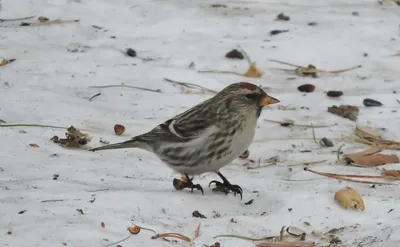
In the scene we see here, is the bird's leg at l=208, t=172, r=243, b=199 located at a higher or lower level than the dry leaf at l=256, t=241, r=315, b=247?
lower

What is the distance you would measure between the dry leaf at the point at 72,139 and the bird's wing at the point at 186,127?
59cm

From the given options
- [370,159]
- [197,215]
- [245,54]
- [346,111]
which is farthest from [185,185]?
[245,54]

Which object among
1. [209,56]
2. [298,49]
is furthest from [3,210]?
[298,49]

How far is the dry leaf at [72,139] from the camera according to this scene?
486 cm

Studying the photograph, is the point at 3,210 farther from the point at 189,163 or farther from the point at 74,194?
the point at 189,163

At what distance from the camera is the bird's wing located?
426 centimetres

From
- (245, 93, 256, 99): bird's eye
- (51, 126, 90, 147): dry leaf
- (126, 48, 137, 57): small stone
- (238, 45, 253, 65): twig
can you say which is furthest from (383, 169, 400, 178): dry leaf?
(126, 48, 137, 57): small stone

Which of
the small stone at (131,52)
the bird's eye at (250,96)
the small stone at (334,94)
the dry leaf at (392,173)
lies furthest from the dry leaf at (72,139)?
the small stone at (334,94)

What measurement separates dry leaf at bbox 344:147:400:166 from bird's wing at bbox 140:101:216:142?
1026mm

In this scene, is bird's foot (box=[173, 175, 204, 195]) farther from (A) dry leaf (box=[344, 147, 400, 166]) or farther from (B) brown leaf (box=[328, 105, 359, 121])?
(B) brown leaf (box=[328, 105, 359, 121])

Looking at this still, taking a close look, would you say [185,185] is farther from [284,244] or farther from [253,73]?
[253,73]

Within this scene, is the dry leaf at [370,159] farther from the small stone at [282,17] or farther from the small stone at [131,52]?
the small stone at [282,17]

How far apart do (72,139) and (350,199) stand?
1780 millimetres

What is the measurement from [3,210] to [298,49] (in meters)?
3.76
